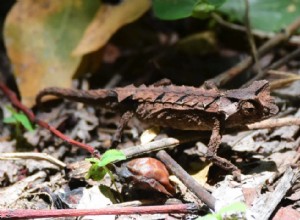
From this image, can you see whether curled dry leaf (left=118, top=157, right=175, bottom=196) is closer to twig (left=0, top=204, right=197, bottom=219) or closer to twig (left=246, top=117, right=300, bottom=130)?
Answer: twig (left=0, top=204, right=197, bottom=219)

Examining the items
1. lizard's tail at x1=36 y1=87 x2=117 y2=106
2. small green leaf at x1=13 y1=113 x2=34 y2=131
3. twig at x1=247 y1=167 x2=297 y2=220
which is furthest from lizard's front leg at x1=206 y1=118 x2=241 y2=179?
small green leaf at x1=13 y1=113 x2=34 y2=131

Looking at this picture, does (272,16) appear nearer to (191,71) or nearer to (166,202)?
(191,71)

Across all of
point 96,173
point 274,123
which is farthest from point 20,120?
point 274,123

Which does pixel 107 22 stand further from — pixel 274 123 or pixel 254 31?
pixel 274 123

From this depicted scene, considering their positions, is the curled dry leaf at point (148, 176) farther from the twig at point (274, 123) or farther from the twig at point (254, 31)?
the twig at point (254, 31)

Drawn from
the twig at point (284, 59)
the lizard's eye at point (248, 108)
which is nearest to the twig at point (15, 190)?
the lizard's eye at point (248, 108)

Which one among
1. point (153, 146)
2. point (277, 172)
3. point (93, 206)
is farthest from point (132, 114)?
point (277, 172)

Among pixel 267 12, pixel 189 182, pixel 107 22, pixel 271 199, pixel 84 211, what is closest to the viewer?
pixel 84 211

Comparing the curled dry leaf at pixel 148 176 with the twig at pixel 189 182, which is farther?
the curled dry leaf at pixel 148 176
